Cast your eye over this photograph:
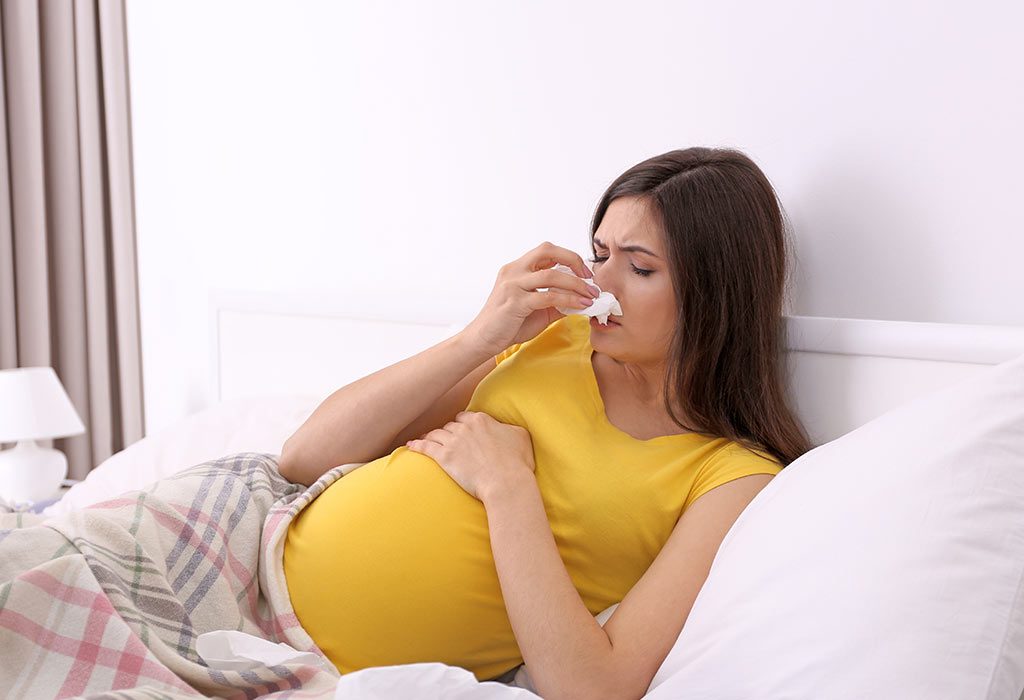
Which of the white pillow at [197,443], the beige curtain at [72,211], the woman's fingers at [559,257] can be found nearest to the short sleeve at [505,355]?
the woman's fingers at [559,257]

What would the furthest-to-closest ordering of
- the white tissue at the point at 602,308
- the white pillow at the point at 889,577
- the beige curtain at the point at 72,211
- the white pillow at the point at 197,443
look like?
1. the beige curtain at the point at 72,211
2. the white pillow at the point at 197,443
3. the white tissue at the point at 602,308
4. the white pillow at the point at 889,577

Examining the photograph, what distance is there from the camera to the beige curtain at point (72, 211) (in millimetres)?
2805

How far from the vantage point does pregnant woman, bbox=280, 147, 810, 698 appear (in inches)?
46.4

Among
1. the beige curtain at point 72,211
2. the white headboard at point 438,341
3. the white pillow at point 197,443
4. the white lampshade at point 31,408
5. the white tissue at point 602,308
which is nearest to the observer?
the white headboard at point 438,341

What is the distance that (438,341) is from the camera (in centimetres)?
193

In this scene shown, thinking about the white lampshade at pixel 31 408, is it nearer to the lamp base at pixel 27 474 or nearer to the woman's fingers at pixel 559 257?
the lamp base at pixel 27 474

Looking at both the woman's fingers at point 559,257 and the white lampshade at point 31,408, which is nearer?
the woman's fingers at point 559,257

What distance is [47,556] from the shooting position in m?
1.08

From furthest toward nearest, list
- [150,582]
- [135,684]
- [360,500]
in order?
1. [360,500]
2. [150,582]
3. [135,684]

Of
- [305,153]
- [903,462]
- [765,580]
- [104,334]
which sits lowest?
[104,334]

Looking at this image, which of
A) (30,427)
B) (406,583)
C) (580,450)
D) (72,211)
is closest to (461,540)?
(406,583)

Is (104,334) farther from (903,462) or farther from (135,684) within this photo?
(903,462)

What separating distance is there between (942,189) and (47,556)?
3.52 feet

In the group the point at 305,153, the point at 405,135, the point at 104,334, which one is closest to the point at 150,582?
the point at 405,135
